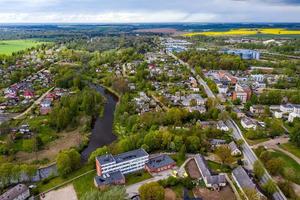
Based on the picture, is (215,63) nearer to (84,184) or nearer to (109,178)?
(109,178)

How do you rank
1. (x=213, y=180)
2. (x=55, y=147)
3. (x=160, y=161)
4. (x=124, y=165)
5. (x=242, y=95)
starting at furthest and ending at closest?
(x=242, y=95), (x=55, y=147), (x=160, y=161), (x=124, y=165), (x=213, y=180)

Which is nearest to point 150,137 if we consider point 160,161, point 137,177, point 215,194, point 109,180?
point 160,161

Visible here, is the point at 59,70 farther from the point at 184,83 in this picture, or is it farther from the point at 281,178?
the point at 281,178

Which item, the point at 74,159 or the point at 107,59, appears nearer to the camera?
the point at 74,159

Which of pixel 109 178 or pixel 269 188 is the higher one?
pixel 269 188

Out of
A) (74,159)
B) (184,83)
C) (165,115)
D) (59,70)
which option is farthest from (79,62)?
(74,159)

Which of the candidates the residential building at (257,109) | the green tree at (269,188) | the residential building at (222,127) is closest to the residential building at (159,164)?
the green tree at (269,188)
